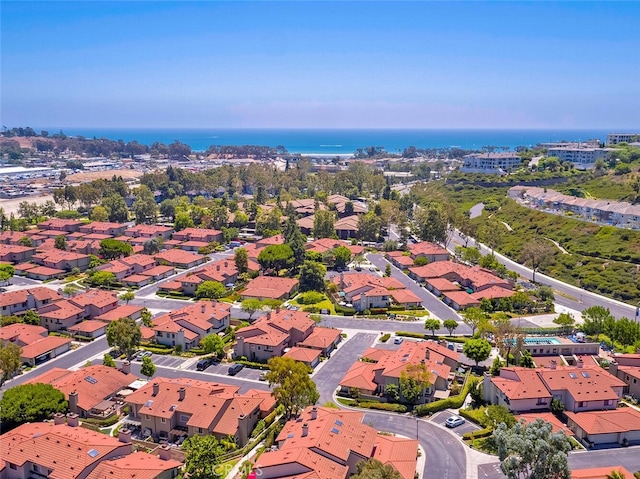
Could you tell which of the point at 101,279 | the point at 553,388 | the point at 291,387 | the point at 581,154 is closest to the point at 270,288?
the point at 101,279

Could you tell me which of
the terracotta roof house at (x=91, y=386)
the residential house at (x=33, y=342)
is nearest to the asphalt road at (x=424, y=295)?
the terracotta roof house at (x=91, y=386)

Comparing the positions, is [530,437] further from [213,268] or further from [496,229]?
[496,229]

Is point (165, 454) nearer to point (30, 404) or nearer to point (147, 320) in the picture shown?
point (30, 404)

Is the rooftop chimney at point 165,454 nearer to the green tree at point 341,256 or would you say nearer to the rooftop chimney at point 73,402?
the rooftop chimney at point 73,402

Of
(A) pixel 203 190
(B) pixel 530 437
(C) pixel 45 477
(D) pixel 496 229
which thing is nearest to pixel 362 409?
(B) pixel 530 437

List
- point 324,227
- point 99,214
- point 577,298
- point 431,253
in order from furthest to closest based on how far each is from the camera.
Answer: point 99,214, point 324,227, point 431,253, point 577,298

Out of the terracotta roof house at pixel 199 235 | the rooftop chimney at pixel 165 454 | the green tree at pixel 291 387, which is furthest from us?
the terracotta roof house at pixel 199 235

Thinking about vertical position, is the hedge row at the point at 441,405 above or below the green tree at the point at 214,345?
below
